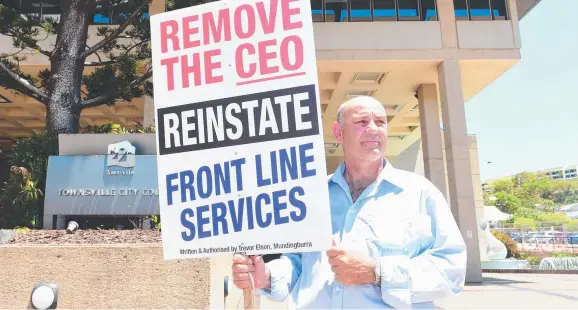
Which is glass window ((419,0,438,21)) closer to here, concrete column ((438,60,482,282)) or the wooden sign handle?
concrete column ((438,60,482,282))

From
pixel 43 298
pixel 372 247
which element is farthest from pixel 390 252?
pixel 43 298

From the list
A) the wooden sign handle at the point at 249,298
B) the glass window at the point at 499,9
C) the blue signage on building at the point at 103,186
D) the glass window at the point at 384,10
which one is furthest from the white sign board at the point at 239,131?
the glass window at the point at 499,9

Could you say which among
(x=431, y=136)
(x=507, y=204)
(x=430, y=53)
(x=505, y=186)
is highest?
(x=430, y=53)

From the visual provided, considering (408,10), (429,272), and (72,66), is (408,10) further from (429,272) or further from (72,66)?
(429,272)

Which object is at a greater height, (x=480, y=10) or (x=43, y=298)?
(x=480, y=10)

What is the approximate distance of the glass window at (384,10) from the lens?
14078mm

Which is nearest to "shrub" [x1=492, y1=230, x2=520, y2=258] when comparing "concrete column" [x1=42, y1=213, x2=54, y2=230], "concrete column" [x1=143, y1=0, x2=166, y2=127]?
"concrete column" [x1=143, y1=0, x2=166, y2=127]

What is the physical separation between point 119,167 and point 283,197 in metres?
3.57

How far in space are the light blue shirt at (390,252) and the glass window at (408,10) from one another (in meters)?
13.4

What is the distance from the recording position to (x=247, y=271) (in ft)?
5.47

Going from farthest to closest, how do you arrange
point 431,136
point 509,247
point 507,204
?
point 507,204 → point 509,247 → point 431,136

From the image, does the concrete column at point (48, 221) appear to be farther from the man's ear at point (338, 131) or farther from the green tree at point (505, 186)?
the green tree at point (505, 186)

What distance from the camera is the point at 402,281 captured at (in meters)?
1.56

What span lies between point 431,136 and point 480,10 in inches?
169
